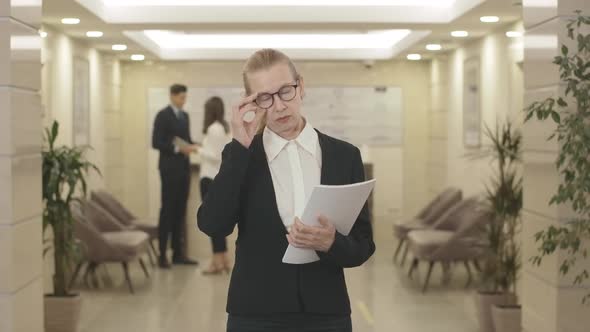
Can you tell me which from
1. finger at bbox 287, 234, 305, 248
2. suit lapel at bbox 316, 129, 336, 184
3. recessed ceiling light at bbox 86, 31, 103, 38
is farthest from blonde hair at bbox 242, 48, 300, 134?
recessed ceiling light at bbox 86, 31, 103, 38

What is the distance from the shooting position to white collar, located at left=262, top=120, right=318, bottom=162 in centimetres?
275

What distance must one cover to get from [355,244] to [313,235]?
18 centimetres

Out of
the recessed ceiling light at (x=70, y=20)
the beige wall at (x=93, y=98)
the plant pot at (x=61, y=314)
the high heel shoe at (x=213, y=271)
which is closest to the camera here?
the plant pot at (x=61, y=314)

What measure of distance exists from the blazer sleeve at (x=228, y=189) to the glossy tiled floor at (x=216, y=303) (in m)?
4.76

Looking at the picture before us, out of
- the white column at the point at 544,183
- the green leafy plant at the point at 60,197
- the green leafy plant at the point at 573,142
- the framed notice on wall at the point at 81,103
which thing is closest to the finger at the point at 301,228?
the green leafy plant at the point at 573,142

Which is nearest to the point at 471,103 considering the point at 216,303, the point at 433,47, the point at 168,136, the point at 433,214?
the point at 433,47

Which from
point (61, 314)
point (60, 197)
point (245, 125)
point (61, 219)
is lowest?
point (61, 314)

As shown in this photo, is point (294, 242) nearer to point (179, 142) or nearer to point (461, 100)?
point (179, 142)

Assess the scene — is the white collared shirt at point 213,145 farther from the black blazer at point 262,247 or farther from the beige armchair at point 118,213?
the black blazer at point 262,247

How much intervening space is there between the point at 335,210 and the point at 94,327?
5.22 meters

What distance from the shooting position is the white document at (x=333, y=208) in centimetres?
255

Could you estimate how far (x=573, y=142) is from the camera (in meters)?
4.61

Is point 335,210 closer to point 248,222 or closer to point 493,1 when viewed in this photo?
point 248,222

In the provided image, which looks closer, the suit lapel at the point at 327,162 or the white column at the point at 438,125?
the suit lapel at the point at 327,162
